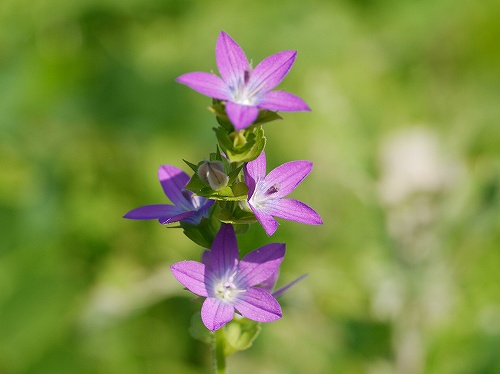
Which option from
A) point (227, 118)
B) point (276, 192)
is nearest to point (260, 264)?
point (276, 192)

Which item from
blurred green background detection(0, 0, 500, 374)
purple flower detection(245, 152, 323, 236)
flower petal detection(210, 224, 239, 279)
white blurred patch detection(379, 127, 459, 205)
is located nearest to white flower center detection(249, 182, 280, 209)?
purple flower detection(245, 152, 323, 236)

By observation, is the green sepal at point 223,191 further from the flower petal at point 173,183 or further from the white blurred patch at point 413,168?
the white blurred patch at point 413,168

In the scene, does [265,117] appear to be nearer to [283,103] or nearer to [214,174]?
[283,103]

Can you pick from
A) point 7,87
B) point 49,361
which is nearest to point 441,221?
point 49,361

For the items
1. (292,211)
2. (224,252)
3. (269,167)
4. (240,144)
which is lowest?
(269,167)

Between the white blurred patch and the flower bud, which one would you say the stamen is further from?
the white blurred patch

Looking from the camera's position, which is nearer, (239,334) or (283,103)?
(283,103)
